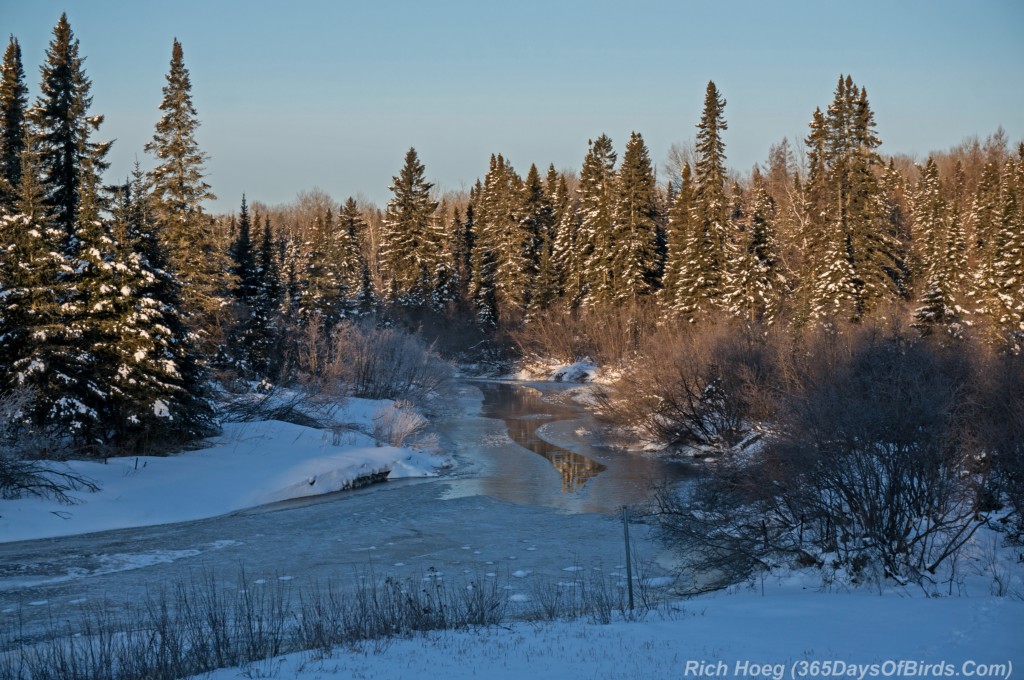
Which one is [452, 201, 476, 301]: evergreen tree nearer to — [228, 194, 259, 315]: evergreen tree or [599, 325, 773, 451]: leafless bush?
[228, 194, 259, 315]: evergreen tree

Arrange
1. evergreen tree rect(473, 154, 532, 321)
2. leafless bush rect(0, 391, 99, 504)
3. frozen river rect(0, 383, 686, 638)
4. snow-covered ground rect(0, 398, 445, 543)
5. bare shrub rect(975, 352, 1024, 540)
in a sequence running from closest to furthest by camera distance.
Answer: bare shrub rect(975, 352, 1024, 540) < frozen river rect(0, 383, 686, 638) < leafless bush rect(0, 391, 99, 504) < snow-covered ground rect(0, 398, 445, 543) < evergreen tree rect(473, 154, 532, 321)

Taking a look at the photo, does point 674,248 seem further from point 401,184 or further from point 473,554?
point 473,554

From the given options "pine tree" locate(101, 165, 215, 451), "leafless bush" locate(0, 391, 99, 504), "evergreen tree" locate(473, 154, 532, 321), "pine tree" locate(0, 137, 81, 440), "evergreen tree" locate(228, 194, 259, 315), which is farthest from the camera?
"evergreen tree" locate(473, 154, 532, 321)

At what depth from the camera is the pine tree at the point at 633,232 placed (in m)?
58.8

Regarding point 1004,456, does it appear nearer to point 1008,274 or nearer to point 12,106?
point 1008,274

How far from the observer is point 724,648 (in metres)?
9.11

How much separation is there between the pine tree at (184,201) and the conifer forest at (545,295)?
4.0 inches

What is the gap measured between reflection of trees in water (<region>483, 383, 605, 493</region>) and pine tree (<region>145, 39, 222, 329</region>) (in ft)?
45.9

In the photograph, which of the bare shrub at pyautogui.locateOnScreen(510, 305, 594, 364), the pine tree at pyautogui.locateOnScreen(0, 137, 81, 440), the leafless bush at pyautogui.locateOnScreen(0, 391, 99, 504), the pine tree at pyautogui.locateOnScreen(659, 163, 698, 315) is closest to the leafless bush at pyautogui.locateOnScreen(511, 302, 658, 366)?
the bare shrub at pyautogui.locateOnScreen(510, 305, 594, 364)

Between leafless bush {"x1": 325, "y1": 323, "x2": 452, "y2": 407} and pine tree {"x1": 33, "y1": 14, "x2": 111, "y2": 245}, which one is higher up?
pine tree {"x1": 33, "y1": 14, "x2": 111, "y2": 245}

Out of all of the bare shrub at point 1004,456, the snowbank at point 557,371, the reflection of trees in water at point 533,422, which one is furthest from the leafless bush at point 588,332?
the bare shrub at point 1004,456

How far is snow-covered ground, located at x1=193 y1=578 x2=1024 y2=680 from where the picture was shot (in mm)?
8281

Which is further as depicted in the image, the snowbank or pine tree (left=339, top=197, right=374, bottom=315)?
pine tree (left=339, top=197, right=374, bottom=315)

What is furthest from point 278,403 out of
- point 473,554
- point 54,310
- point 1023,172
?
point 1023,172
